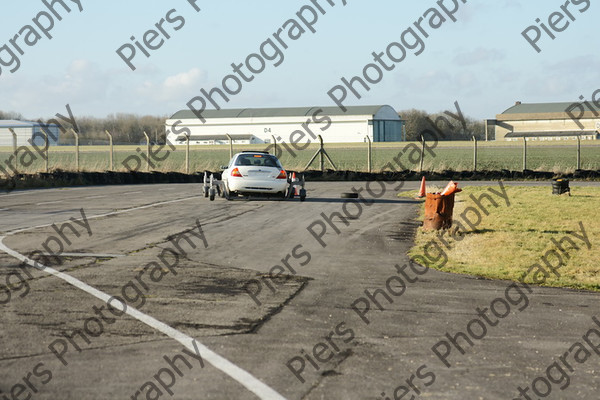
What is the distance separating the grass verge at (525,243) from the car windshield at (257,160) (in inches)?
211

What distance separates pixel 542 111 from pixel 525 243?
4401 inches

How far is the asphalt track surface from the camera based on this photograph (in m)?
5.45

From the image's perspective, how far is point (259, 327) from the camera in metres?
7.17

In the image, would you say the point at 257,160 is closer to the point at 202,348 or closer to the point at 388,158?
the point at 202,348

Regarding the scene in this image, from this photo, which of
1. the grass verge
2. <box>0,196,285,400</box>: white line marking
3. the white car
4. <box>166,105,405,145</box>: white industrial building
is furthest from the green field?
<box>166,105,405,145</box>: white industrial building

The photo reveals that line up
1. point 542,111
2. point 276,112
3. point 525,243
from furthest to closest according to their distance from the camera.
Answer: point 542,111 < point 276,112 < point 525,243

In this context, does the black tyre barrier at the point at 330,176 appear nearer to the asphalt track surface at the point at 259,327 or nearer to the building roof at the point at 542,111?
the asphalt track surface at the point at 259,327

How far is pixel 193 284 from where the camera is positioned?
31.3ft

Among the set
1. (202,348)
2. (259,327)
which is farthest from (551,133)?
(202,348)

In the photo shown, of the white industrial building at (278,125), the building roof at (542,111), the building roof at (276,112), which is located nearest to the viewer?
the white industrial building at (278,125)

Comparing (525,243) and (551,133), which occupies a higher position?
(525,243)

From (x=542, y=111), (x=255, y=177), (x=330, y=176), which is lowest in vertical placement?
(x=542, y=111)

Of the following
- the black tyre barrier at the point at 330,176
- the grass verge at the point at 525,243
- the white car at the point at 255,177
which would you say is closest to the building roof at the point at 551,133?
the black tyre barrier at the point at 330,176

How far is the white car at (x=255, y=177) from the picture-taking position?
22.3 meters
